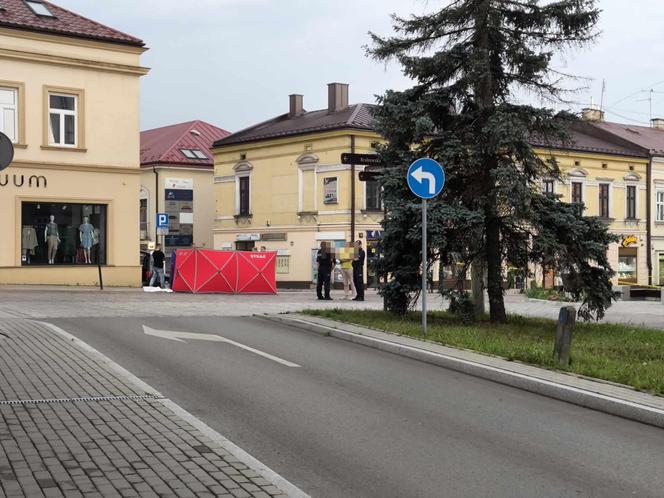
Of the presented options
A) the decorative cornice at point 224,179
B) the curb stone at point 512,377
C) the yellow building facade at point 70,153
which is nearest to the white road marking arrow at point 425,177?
the curb stone at point 512,377

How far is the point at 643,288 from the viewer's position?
31.0m

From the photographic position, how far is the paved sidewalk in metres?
5.43

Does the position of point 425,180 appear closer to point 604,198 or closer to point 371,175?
point 371,175

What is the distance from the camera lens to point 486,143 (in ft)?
49.8

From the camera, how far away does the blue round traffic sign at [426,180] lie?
13914mm

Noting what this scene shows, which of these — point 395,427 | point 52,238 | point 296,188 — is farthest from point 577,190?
point 395,427

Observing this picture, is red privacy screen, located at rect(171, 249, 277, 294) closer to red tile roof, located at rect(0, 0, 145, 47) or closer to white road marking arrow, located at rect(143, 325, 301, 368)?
red tile roof, located at rect(0, 0, 145, 47)

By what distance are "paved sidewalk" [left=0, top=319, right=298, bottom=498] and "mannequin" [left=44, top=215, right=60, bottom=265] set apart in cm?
2158

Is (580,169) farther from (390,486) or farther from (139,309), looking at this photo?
(390,486)

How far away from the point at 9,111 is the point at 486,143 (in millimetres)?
20380

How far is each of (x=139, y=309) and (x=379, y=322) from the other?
255 inches

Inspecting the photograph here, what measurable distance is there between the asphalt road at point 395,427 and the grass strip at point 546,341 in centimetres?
108

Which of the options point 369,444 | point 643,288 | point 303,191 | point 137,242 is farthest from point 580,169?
point 369,444

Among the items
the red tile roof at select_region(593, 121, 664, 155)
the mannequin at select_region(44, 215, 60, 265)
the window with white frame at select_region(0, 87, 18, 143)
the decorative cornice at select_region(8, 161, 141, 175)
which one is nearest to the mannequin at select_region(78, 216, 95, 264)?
the mannequin at select_region(44, 215, 60, 265)
